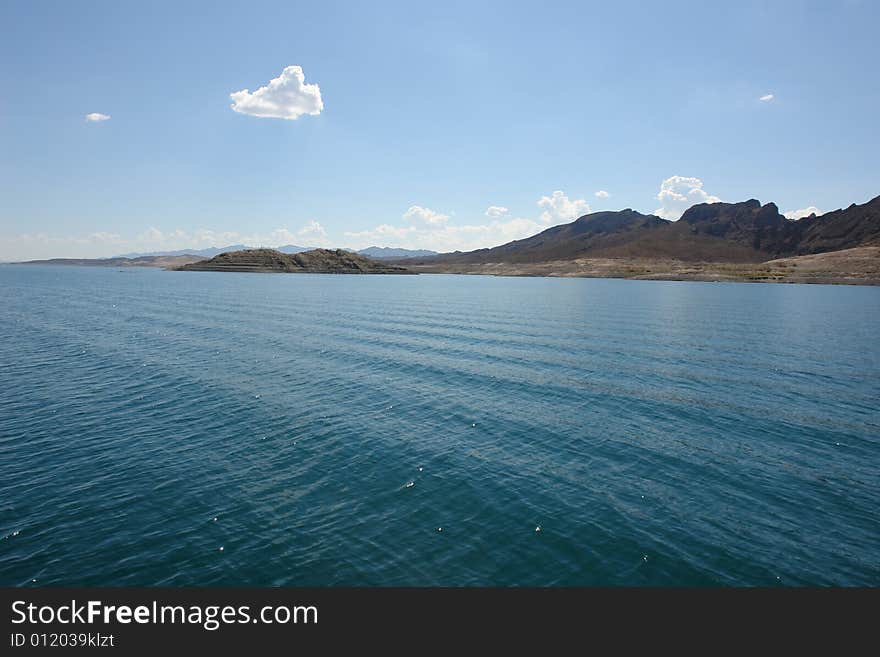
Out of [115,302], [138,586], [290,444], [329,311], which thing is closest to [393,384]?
[290,444]

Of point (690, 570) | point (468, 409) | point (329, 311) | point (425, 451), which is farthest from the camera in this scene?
point (329, 311)

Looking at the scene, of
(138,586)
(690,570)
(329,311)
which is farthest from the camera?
(329,311)

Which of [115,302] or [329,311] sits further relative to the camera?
[115,302]

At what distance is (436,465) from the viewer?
32.0 meters

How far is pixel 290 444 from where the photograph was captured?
35.3 meters

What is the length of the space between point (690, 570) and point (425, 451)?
1876 cm

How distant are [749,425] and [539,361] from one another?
93.4 feet

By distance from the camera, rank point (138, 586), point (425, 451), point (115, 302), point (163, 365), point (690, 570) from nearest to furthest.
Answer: point (138, 586) → point (690, 570) → point (425, 451) → point (163, 365) → point (115, 302)

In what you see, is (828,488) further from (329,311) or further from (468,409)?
(329,311)

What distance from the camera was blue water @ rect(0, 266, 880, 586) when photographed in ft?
70.3

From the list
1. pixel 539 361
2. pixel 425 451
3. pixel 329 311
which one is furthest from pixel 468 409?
pixel 329 311

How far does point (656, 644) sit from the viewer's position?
1702cm

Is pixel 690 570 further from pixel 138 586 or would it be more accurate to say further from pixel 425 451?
pixel 138 586

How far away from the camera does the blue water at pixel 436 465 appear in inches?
844
